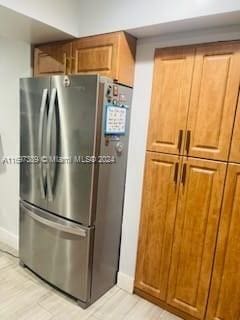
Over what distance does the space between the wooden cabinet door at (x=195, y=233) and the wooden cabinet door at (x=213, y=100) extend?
115mm

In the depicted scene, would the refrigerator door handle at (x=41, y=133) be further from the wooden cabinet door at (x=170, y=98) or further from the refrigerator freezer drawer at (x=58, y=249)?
the wooden cabinet door at (x=170, y=98)

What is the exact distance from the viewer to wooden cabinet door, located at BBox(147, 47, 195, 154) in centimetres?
168

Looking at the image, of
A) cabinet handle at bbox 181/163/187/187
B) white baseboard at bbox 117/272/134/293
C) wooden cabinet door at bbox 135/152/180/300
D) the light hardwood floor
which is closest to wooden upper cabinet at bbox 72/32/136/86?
wooden cabinet door at bbox 135/152/180/300

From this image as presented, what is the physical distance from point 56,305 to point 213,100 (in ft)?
6.36

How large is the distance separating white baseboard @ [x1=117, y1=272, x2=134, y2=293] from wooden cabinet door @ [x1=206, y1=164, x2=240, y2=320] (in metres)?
A: 0.68

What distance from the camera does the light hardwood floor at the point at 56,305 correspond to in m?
1.87

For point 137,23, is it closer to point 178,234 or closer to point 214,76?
point 214,76

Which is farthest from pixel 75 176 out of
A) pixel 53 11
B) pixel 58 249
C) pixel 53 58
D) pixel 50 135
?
pixel 53 11

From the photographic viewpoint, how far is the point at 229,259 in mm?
1644

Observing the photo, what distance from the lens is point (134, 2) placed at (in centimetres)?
166

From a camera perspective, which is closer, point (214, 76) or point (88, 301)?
point (214, 76)

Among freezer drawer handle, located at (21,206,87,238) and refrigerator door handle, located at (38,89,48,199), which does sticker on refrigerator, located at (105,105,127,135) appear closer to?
refrigerator door handle, located at (38,89,48,199)

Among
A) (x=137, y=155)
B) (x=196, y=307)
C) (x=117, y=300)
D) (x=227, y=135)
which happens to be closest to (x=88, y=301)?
(x=117, y=300)

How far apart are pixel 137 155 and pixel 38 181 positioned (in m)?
0.85
